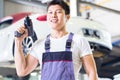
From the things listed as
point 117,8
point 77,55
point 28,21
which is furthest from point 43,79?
point 117,8

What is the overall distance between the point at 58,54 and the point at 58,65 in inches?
2.4

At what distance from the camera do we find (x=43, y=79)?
5.03ft

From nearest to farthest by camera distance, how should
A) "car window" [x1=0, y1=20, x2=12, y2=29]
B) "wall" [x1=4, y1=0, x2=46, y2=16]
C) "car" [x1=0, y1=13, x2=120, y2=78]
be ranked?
1. "car" [x1=0, y1=13, x2=120, y2=78]
2. "car window" [x1=0, y1=20, x2=12, y2=29]
3. "wall" [x1=4, y1=0, x2=46, y2=16]

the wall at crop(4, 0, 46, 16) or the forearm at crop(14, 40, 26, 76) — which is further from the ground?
the wall at crop(4, 0, 46, 16)

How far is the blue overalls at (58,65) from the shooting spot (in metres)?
1.49

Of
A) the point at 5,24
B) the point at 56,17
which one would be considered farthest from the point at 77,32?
the point at 56,17

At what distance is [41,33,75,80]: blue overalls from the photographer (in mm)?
1489

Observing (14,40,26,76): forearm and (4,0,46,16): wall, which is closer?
(14,40,26,76): forearm

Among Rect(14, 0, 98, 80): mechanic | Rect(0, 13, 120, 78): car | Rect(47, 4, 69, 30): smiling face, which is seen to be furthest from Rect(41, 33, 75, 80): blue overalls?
Rect(0, 13, 120, 78): car

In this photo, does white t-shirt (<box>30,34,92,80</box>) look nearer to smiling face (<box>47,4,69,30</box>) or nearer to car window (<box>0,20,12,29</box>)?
smiling face (<box>47,4,69,30</box>)

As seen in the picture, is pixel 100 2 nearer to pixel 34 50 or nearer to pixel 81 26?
pixel 81 26

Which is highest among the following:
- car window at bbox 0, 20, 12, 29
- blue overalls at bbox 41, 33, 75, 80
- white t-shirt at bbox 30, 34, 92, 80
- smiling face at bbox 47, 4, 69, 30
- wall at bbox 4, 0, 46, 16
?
wall at bbox 4, 0, 46, 16

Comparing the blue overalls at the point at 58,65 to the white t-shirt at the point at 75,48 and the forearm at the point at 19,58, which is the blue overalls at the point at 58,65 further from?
the forearm at the point at 19,58

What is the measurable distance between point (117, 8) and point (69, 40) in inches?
235
